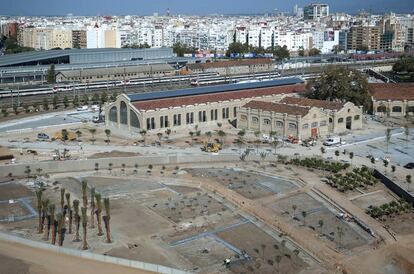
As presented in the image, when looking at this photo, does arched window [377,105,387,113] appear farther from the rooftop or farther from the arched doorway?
the rooftop

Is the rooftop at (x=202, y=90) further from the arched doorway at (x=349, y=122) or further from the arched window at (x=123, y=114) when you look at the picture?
the arched doorway at (x=349, y=122)

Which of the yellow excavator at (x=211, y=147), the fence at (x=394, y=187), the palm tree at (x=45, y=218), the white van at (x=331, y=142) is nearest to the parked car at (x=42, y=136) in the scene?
the yellow excavator at (x=211, y=147)

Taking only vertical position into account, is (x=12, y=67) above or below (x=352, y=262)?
above

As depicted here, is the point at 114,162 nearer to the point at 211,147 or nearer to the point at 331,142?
the point at 211,147

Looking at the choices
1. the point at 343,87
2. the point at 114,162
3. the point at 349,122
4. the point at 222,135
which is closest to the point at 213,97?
the point at 222,135

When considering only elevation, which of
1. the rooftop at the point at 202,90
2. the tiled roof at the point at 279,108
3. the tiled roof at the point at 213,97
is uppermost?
the rooftop at the point at 202,90

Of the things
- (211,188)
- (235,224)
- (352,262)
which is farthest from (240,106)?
(352,262)

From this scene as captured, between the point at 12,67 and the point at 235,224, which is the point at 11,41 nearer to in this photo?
the point at 12,67
